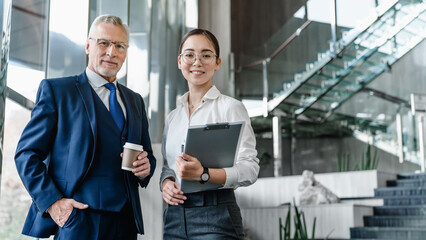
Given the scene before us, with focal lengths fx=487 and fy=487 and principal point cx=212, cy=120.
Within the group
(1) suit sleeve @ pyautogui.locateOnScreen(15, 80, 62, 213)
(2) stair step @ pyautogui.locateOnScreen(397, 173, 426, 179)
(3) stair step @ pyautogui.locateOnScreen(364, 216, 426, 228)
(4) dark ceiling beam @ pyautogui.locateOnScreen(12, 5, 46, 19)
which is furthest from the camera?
(2) stair step @ pyautogui.locateOnScreen(397, 173, 426, 179)

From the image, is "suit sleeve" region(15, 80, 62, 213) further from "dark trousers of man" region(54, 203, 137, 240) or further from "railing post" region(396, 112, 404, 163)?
"railing post" region(396, 112, 404, 163)

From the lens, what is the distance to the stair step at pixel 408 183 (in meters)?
5.45

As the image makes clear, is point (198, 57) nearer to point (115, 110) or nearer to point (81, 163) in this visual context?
point (115, 110)

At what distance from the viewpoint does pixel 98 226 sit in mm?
1326

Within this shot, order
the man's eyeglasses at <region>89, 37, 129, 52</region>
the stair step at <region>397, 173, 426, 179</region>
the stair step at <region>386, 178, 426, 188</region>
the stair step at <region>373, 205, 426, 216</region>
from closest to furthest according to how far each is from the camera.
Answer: the man's eyeglasses at <region>89, 37, 129, 52</region> → the stair step at <region>373, 205, 426, 216</region> → the stair step at <region>386, 178, 426, 188</region> → the stair step at <region>397, 173, 426, 179</region>

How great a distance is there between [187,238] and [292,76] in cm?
619

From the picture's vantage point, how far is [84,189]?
52.6 inches

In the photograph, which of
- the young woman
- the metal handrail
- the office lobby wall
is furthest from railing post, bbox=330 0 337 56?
the young woman

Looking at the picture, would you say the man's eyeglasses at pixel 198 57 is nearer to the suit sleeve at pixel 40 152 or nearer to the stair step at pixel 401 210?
the suit sleeve at pixel 40 152

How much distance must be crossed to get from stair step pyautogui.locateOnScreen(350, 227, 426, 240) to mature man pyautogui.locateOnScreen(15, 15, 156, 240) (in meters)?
3.79

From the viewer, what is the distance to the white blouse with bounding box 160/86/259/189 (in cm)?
143

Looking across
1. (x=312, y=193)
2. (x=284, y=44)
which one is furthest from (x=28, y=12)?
(x=284, y=44)

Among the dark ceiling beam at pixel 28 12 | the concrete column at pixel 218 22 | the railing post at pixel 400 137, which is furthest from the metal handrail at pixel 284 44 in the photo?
the dark ceiling beam at pixel 28 12

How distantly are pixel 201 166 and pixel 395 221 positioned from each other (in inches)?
162
